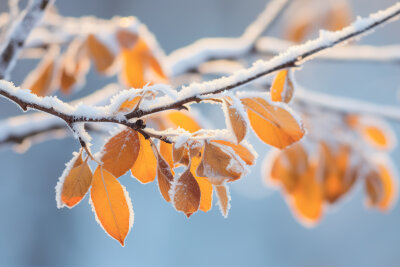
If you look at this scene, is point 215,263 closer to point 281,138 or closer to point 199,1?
point 199,1

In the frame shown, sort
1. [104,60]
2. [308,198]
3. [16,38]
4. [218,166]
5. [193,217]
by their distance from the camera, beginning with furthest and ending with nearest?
[193,217], [308,198], [104,60], [16,38], [218,166]

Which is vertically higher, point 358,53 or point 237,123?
point 358,53

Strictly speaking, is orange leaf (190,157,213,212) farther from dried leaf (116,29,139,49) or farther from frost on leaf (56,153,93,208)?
dried leaf (116,29,139,49)

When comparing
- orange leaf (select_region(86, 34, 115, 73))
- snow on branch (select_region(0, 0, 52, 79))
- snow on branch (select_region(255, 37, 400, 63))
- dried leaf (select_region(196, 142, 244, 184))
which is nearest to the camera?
dried leaf (select_region(196, 142, 244, 184))

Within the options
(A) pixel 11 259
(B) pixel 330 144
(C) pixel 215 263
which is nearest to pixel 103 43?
(B) pixel 330 144

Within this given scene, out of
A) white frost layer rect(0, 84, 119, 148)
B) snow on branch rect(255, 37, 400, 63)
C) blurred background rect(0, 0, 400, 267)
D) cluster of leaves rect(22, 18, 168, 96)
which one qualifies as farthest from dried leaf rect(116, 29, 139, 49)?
blurred background rect(0, 0, 400, 267)

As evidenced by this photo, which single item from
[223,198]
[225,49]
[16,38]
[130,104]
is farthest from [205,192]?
[225,49]

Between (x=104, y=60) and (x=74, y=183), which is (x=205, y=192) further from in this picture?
(x=104, y=60)
